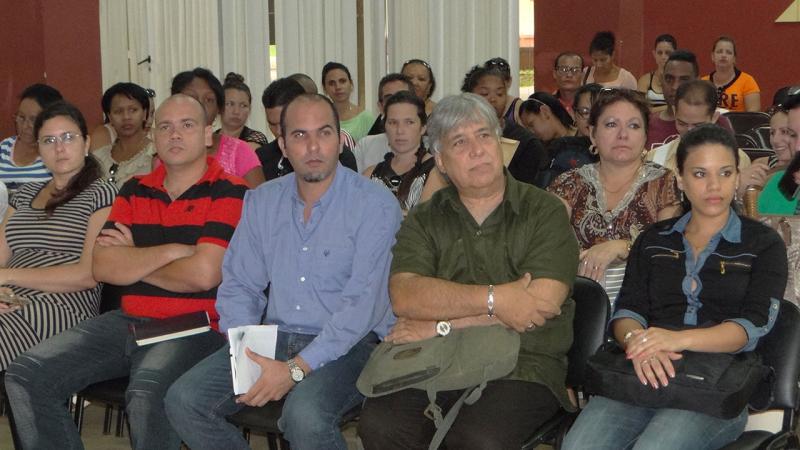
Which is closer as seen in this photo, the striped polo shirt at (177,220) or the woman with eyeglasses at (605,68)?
the striped polo shirt at (177,220)

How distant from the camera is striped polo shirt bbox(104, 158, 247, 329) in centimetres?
363

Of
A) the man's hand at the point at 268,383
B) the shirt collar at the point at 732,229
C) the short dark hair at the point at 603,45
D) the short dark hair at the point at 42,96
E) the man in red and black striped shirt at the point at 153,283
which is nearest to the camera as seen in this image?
the shirt collar at the point at 732,229

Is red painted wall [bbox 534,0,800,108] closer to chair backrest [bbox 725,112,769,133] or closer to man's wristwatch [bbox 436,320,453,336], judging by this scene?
chair backrest [bbox 725,112,769,133]

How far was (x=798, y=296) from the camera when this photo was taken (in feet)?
10.3

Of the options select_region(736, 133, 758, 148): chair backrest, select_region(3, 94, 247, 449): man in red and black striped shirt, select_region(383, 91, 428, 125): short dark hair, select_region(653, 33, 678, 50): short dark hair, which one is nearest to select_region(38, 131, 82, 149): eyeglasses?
select_region(3, 94, 247, 449): man in red and black striped shirt

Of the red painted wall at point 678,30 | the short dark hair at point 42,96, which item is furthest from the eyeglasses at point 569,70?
the short dark hair at point 42,96

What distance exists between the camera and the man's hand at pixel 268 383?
3.15m

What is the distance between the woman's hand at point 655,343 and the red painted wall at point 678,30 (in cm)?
707

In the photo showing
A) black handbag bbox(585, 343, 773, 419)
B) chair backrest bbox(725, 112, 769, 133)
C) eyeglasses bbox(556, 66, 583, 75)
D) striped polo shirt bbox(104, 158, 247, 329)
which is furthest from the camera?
eyeglasses bbox(556, 66, 583, 75)

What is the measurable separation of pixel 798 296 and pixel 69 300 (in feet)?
8.73

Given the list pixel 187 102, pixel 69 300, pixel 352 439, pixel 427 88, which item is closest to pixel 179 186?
pixel 187 102

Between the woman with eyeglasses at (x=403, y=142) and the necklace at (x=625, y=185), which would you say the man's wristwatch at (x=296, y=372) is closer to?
the necklace at (x=625, y=185)

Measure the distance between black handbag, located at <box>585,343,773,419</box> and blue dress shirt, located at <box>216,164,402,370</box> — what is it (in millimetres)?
842

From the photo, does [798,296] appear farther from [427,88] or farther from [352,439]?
[427,88]
